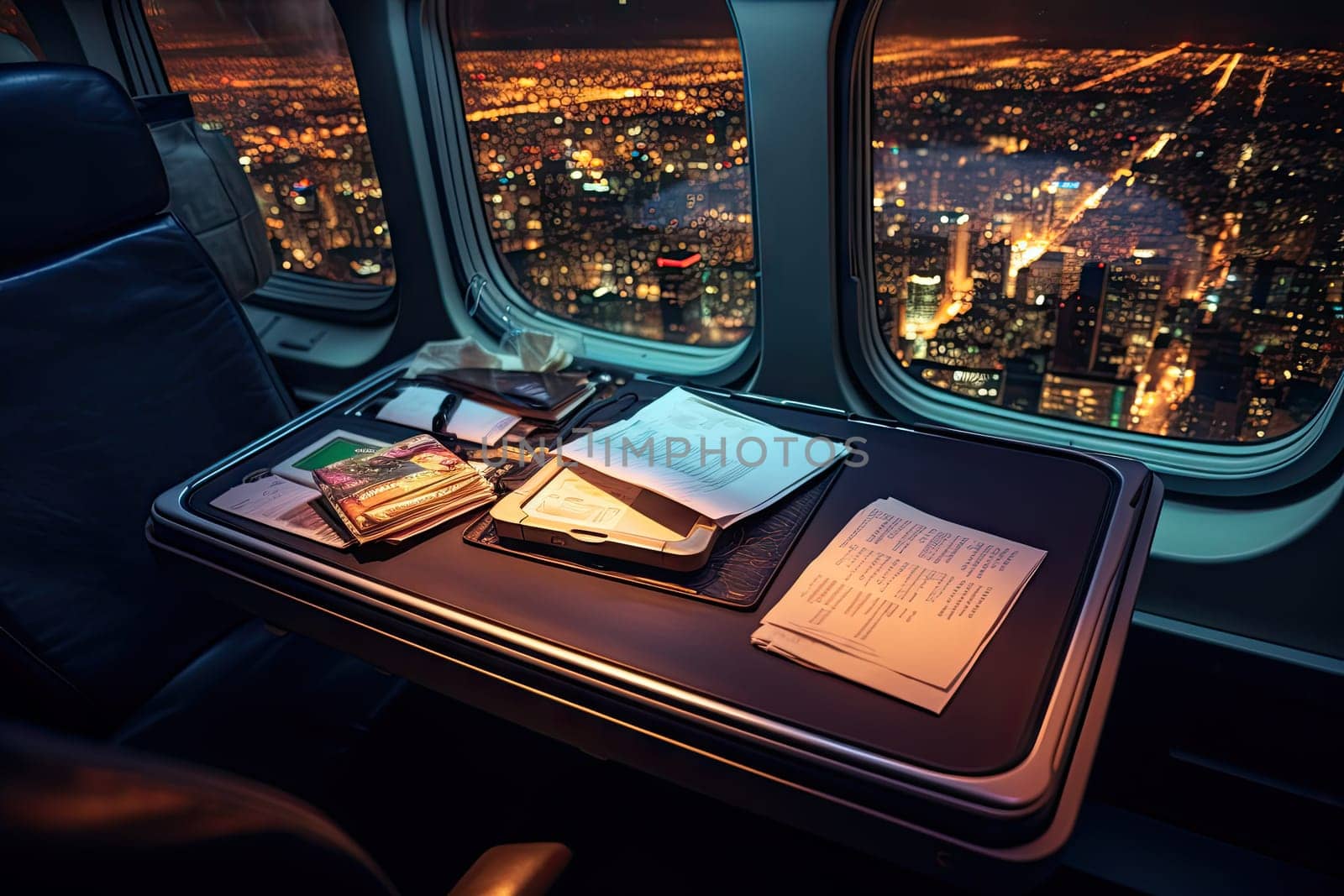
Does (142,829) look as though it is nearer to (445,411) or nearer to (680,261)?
(445,411)

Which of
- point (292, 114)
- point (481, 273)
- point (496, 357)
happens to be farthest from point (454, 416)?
point (292, 114)

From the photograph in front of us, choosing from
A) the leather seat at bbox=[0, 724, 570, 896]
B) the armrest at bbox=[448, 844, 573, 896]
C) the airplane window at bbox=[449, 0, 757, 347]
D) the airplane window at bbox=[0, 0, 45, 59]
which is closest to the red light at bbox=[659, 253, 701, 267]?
the airplane window at bbox=[449, 0, 757, 347]

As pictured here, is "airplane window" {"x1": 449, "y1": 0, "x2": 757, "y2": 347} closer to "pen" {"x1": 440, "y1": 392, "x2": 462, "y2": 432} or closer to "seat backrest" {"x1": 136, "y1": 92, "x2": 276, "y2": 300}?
"seat backrest" {"x1": 136, "y1": 92, "x2": 276, "y2": 300}

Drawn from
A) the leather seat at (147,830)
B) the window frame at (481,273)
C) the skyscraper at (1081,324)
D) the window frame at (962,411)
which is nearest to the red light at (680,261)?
the window frame at (481,273)

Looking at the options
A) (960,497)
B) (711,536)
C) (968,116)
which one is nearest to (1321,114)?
(968,116)

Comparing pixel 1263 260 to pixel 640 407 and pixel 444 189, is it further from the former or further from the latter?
pixel 444 189
